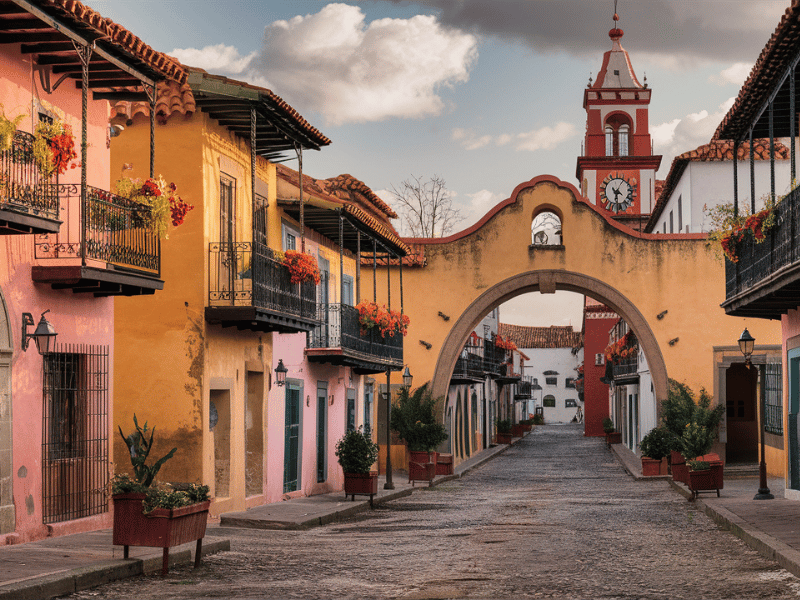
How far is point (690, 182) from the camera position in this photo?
3394 centimetres

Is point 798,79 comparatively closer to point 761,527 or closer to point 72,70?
point 761,527

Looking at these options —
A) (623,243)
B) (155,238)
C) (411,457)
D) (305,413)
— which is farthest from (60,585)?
(623,243)

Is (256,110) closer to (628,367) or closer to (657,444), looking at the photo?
(657,444)

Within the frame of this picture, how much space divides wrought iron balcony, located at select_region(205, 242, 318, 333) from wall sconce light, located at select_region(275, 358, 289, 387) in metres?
1.31

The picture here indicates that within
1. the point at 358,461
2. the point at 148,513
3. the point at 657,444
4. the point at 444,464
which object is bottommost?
the point at 444,464

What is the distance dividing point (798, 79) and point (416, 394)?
1748 centimetres

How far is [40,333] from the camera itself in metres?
11.8

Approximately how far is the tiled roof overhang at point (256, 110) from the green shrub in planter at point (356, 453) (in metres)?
5.77

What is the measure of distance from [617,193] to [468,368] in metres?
14.0

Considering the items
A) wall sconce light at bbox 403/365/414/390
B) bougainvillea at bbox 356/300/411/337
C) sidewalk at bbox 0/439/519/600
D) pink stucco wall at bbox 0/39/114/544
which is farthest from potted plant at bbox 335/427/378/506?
pink stucco wall at bbox 0/39/114/544

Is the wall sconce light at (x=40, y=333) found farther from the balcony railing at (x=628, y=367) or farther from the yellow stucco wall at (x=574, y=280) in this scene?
the balcony railing at (x=628, y=367)

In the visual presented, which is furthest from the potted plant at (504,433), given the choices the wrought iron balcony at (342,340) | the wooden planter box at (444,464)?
the wrought iron balcony at (342,340)

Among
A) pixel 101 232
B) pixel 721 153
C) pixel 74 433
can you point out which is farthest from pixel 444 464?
pixel 101 232

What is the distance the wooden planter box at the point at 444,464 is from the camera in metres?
30.5
